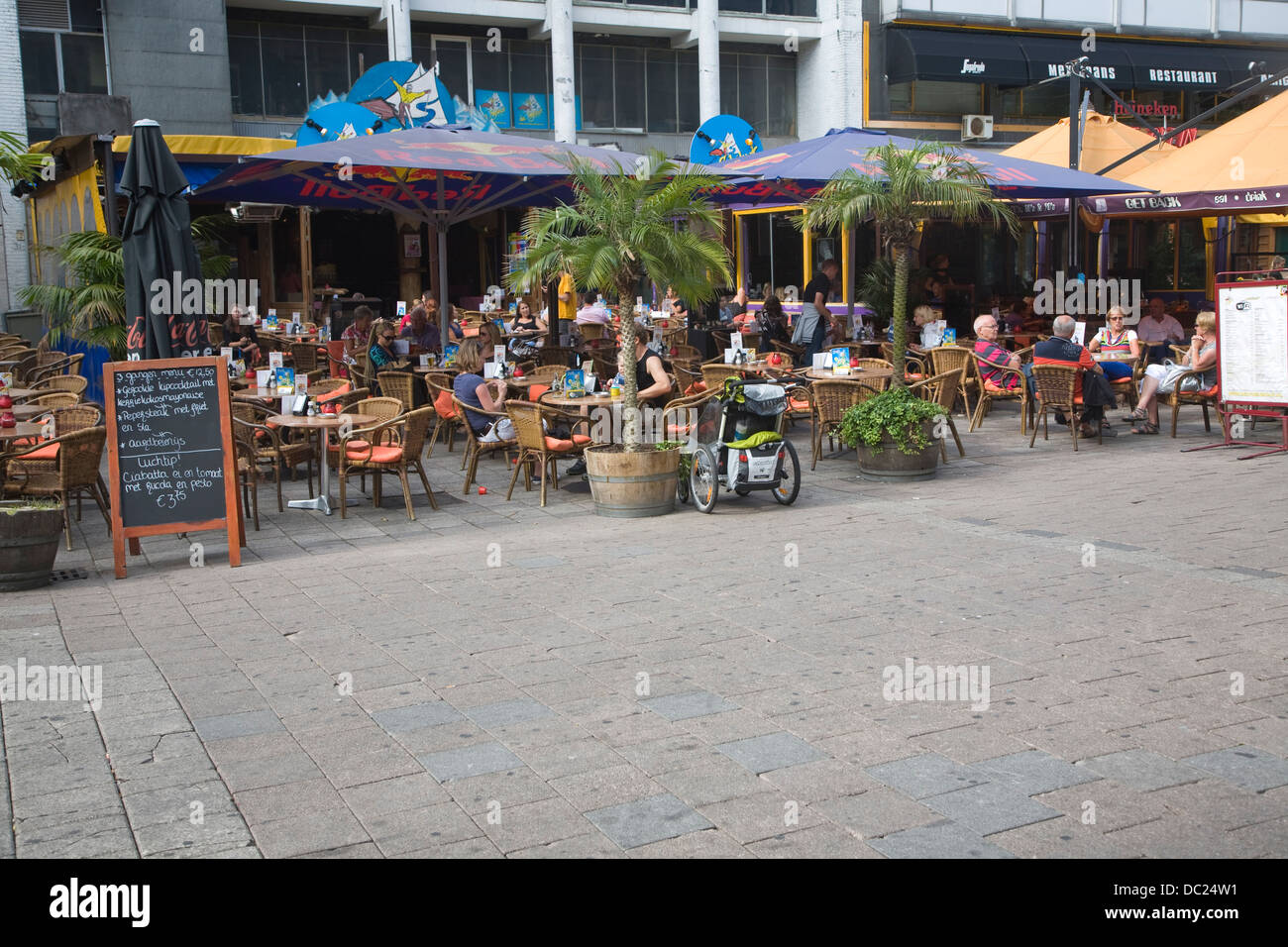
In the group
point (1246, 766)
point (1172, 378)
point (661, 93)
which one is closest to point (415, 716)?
point (1246, 766)

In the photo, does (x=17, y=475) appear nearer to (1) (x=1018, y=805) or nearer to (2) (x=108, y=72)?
(1) (x=1018, y=805)

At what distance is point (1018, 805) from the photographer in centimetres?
388

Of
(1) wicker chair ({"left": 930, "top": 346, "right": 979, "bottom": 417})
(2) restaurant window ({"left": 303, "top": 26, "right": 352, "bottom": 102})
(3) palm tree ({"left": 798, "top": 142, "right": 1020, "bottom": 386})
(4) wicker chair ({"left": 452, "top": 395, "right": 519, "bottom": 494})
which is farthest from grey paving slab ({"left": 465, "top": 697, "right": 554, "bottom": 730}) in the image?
(2) restaurant window ({"left": 303, "top": 26, "right": 352, "bottom": 102})

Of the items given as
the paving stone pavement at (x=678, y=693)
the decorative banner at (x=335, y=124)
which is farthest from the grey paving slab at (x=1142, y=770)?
the decorative banner at (x=335, y=124)

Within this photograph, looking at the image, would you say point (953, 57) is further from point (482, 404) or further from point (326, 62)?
point (482, 404)

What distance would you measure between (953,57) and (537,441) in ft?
71.1

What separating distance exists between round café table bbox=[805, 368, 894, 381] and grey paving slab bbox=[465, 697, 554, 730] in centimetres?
699

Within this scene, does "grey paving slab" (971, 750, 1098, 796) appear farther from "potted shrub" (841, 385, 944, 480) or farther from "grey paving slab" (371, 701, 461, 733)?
"potted shrub" (841, 385, 944, 480)

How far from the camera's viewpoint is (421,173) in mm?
14180

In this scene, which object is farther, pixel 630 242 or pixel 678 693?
pixel 630 242

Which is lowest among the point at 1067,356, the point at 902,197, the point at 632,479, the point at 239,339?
the point at 632,479
